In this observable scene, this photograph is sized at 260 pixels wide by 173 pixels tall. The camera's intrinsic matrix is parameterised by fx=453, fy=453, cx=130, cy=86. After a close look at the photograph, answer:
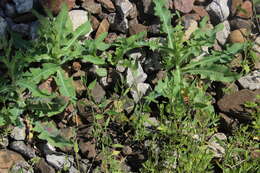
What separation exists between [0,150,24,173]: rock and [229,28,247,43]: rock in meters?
2.49

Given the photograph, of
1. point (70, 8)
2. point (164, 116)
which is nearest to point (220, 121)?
point (164, 116)

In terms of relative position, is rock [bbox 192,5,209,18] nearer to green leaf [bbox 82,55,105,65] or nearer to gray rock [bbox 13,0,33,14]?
green leaf [bbox 82,55,105,65]

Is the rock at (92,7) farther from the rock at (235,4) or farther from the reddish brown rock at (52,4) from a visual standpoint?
the rock at (235,4)

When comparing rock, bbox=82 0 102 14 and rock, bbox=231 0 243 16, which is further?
rock, bbox=231 0 243 16

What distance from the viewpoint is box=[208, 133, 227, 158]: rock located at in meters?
3.99

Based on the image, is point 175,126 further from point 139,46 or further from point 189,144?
point 139,46

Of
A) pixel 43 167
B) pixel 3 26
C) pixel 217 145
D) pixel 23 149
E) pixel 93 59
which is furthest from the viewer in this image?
pixel 3 26

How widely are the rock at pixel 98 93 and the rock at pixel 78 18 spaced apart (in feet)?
2.03

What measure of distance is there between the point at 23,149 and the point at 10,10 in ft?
4.91

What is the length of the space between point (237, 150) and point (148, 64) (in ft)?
4.14

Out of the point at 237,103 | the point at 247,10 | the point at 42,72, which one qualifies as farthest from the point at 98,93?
the point at 247,10

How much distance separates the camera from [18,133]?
4.03 metres

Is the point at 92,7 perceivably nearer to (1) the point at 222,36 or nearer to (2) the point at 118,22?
(2) the point at 118,22

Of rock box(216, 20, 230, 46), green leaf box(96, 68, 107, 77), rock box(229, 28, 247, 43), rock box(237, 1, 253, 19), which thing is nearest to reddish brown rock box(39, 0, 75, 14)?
green leaf box(96, 68, 107, 77)
